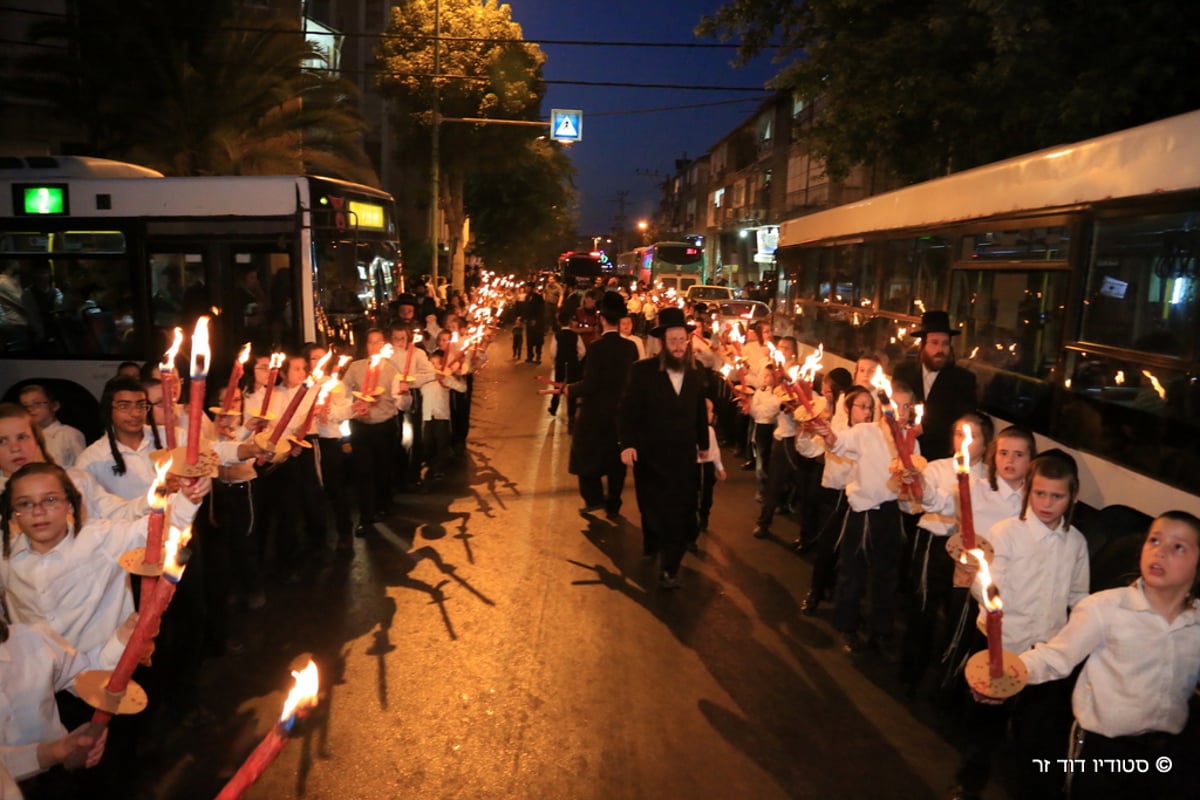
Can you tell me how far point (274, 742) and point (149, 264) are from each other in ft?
32.6

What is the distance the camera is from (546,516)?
359 inches

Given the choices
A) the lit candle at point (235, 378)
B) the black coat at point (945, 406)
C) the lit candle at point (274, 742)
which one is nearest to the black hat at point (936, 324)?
the black coat at point (945, 406)

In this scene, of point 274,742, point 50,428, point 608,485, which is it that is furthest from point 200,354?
point 608,485

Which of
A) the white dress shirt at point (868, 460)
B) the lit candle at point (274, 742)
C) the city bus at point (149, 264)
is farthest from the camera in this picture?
the city bus at point (149, 264)

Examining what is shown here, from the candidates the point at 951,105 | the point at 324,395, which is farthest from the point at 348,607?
the point at 951,105

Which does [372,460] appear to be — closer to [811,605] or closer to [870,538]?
[811,605]

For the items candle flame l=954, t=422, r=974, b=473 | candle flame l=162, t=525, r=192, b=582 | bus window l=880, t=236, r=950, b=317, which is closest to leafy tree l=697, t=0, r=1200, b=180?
bus window l=880, t=236, r=950, b=317

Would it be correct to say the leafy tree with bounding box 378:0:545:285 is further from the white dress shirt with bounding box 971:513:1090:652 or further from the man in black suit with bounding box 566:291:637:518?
the white dress shirt with bounding box 971:513:1090:652

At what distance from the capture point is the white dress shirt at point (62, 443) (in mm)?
5480

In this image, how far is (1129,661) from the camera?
3.48 m

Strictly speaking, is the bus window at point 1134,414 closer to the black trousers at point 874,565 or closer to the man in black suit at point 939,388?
the man in black suit at point 939,388

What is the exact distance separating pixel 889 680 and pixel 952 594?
33.2 inches

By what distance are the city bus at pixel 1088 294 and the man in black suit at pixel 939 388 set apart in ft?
1.50

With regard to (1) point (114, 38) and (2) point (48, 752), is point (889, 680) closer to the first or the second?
(2) point (48, 752)
